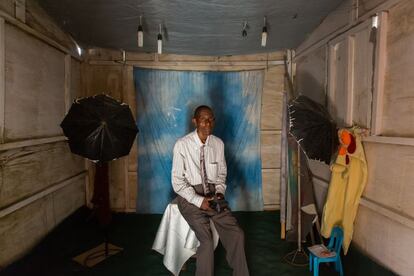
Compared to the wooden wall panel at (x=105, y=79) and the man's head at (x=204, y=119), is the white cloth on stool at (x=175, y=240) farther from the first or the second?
the wooden wall panel at (x=105, y=79)

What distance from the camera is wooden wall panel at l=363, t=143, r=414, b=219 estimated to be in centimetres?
188

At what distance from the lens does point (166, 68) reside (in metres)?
3.99

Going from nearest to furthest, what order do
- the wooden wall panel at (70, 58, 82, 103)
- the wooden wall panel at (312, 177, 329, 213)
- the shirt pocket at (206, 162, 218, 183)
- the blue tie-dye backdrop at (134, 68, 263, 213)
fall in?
the shirt pocket at (206, 162, 218, 183), the wooden wall panel at (312, 177, 329, 213), the wooden wall panel at (70, 58, 82, 103), the blue tie-dye backdrop at (134, 68, 263, 213)

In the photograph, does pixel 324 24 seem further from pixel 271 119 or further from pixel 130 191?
pixel 130 191

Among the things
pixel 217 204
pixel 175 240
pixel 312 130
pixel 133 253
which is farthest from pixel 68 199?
pixel 312 130

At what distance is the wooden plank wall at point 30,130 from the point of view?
7.54 ft

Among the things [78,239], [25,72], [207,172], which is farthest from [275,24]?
[78,239]

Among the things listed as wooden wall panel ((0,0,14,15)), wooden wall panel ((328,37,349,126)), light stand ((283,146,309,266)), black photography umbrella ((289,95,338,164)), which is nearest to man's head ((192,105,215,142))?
black photography umbrella ((289,95,338,164))

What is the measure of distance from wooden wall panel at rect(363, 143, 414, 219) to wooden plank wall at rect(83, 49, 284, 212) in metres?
1.86

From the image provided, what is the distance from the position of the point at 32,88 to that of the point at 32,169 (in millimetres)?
758

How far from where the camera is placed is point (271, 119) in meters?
4.11

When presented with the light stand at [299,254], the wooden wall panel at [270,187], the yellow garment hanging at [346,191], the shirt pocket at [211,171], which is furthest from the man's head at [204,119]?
the wooden wall panel at [270,187]

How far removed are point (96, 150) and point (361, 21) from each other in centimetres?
246

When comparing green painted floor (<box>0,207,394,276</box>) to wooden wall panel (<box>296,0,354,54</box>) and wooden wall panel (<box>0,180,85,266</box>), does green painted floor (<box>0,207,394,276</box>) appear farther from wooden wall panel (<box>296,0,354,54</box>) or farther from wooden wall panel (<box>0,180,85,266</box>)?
wooden wall panel (<box>296,0,354,54</box>)
